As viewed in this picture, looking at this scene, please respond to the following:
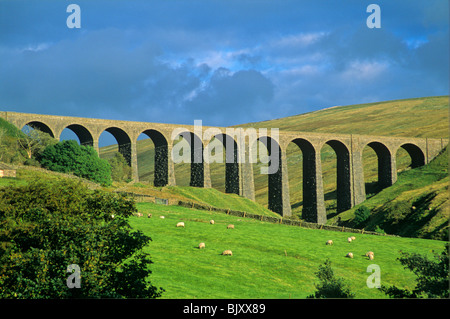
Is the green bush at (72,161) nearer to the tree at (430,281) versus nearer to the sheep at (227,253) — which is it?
the sheep at (227,253)

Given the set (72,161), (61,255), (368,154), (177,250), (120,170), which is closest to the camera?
(61,255)

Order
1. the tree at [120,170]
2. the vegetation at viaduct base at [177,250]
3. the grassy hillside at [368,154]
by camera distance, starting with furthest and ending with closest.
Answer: the grassy hillside at [368,154] < the tree at [120,170] < the vegetation at viaduct base at [177,250]

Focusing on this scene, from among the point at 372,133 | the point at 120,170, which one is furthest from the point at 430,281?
the point at 372,133

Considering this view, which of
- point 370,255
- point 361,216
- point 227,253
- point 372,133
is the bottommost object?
point 361,216

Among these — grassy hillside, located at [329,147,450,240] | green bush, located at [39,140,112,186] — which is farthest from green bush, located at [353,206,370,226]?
green bush, located at [39,140,112,186]

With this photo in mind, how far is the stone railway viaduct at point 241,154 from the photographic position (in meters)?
71.7

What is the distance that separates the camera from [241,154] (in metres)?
79.5

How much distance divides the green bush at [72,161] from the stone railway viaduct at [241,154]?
176 inches

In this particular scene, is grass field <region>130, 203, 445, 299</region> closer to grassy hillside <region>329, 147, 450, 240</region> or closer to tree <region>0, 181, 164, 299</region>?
tree <region>0, 181, 164, 299</region>

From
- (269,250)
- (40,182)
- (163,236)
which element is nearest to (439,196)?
(269,250)

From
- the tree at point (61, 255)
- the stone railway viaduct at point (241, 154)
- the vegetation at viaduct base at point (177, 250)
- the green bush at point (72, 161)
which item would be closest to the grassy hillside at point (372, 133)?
the stone railway viaduct at point (241, 154)

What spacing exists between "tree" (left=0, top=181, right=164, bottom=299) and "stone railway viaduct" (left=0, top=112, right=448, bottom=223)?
5034 cm

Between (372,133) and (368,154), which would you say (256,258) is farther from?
(372,133)

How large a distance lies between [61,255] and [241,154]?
62.1 m
